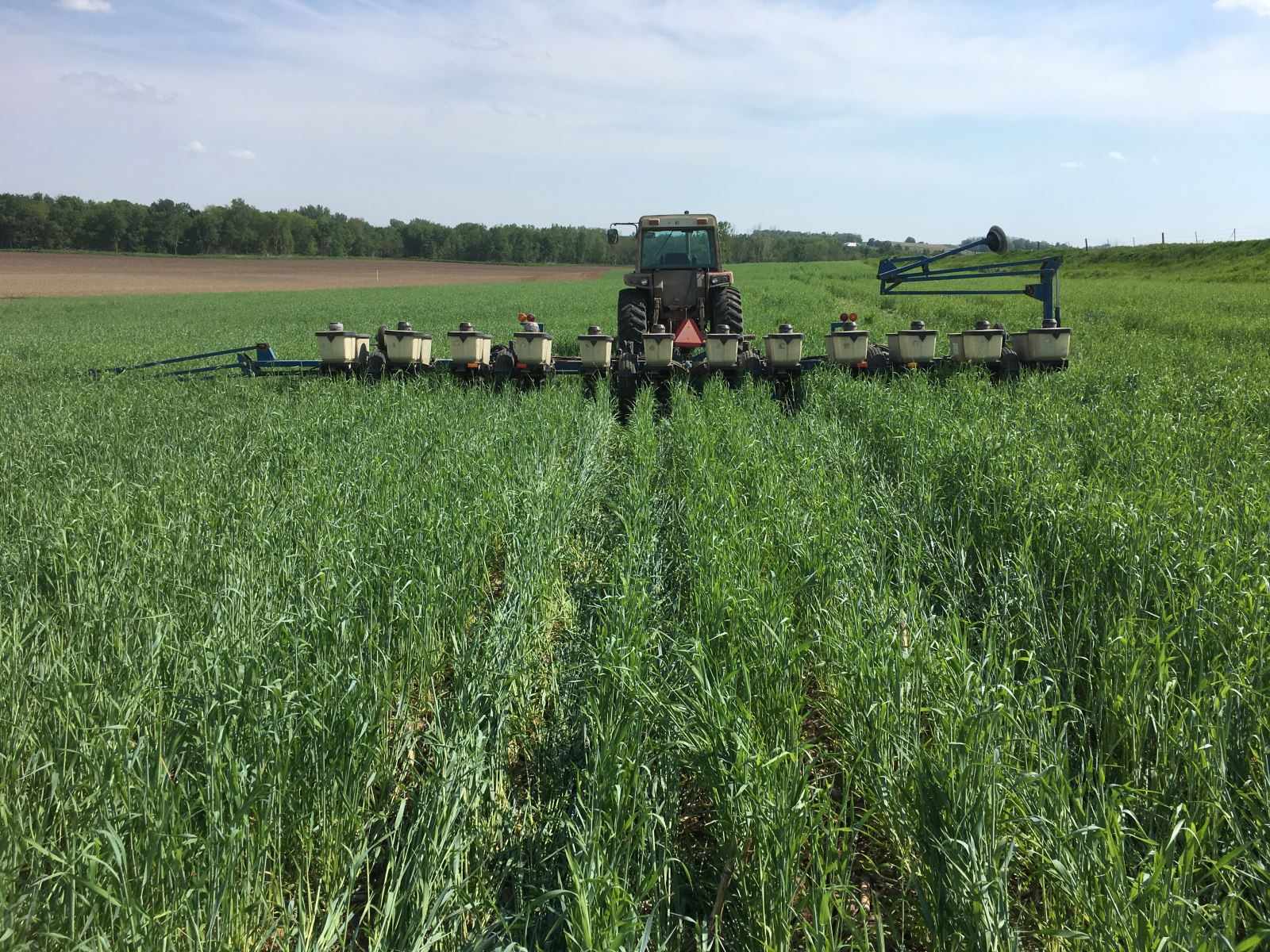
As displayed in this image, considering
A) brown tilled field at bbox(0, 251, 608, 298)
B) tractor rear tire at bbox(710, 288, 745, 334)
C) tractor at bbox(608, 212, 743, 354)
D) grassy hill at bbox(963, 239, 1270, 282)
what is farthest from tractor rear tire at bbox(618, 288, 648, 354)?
brown tilled field at bbox(0, 251, 608, 298)

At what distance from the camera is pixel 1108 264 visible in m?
43.0

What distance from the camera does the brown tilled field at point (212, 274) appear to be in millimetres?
46906

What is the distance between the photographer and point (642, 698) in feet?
8.57

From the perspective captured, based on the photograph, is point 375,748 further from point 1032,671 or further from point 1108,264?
point 1108,264

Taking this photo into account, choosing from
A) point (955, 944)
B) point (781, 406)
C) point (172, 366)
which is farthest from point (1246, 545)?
point (172, 366)

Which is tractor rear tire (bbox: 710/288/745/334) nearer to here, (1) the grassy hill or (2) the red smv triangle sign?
(2) the red smv triangle sign

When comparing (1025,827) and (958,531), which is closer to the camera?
(1025,827)

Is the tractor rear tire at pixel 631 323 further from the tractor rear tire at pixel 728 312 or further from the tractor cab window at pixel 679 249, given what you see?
the tractor rear tire at pixel 728 312

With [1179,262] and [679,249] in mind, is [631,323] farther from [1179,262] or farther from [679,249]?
[1179,262]

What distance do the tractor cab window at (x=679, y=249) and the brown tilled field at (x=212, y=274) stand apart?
1692 inches

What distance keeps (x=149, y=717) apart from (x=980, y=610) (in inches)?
131

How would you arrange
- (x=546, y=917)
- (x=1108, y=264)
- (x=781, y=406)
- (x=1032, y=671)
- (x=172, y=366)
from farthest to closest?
(x=1108, y=264) < (x=172, y=366) < (x=781, y=406) < (x=1032, y=671) < (x=546, y=917)

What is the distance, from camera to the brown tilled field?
154ft

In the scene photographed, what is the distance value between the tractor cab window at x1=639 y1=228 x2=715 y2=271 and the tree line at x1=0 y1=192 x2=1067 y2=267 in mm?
53528
